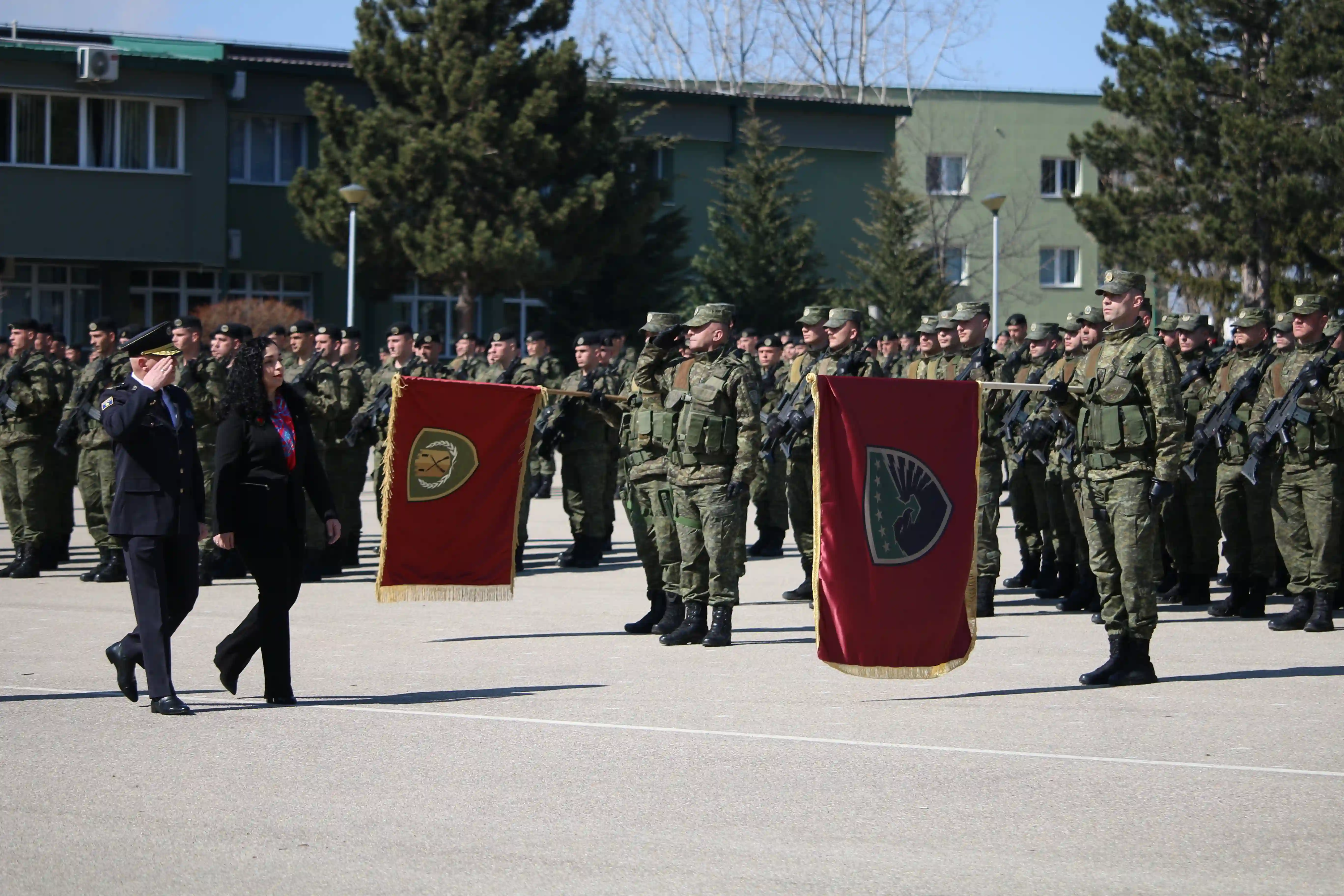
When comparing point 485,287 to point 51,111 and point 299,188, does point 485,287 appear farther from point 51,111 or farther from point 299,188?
point 51,111

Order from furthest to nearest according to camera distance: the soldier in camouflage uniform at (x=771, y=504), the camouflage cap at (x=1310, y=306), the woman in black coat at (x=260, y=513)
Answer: the soldier in camouflage uniform at (x=771, y=504), the camouflage cap at (x=1310, y=306), the woman in black coat at (x=260, y=513)

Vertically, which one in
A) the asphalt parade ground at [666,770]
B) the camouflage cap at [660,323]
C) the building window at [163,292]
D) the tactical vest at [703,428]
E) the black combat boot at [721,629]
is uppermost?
the building window at [163,292]

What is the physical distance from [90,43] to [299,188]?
8.59m

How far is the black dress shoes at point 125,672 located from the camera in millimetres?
8336

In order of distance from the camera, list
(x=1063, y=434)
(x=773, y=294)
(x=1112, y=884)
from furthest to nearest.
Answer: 1. (x=773, y=294)
2. (x=1063, y=434)
3. (x=1112, y=884)

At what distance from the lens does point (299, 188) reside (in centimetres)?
3791

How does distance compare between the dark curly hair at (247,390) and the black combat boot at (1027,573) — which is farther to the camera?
the black combat boot at (1027,573)

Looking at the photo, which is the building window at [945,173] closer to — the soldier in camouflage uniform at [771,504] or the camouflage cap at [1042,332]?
the soldier in camouflage uniform at [771,504]

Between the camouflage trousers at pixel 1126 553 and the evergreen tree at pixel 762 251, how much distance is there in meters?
31.9

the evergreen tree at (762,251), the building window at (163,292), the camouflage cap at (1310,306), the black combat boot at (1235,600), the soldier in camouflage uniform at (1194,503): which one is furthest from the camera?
the evergreen tree at (762,251)

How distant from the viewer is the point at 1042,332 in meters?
14.1

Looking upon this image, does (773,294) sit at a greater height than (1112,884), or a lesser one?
greater

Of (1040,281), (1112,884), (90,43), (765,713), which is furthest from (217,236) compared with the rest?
(1112,884)

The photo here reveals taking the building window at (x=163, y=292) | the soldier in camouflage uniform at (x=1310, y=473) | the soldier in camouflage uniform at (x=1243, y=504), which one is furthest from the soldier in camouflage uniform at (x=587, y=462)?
the building window at (x=163, y=292)
